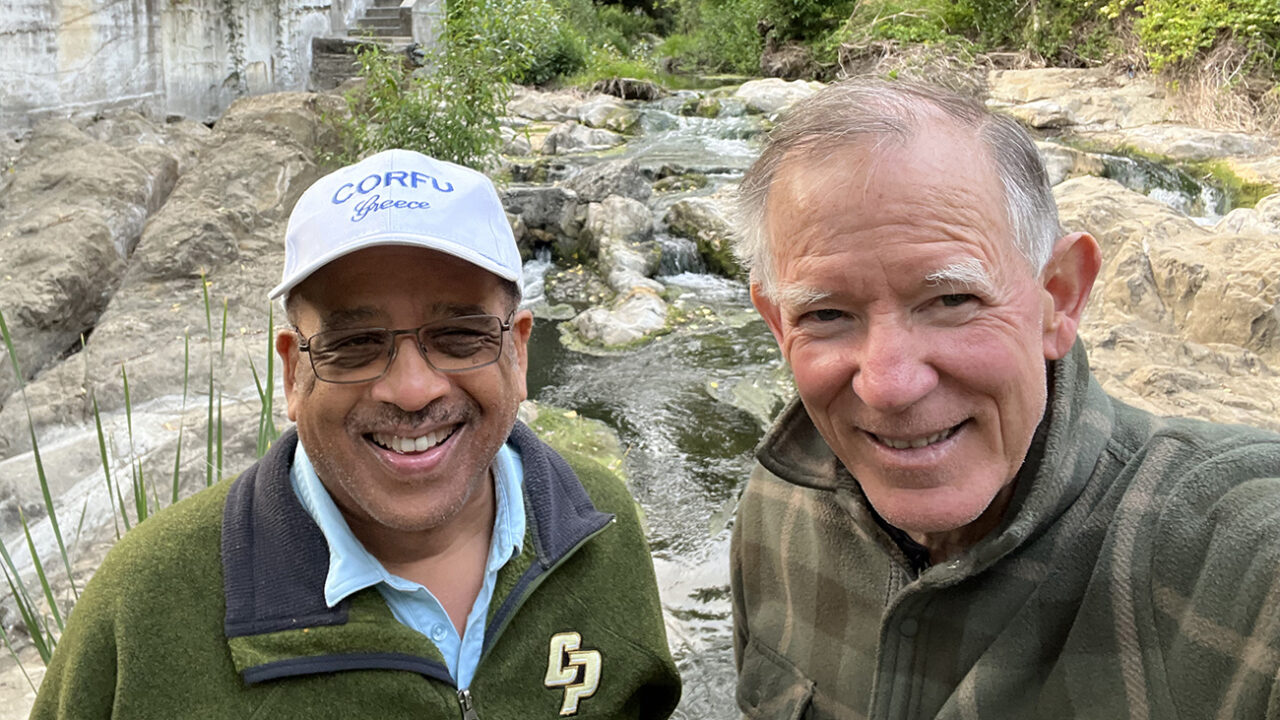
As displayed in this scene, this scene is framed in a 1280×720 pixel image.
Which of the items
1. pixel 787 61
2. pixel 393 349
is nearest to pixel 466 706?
pixel 393 349

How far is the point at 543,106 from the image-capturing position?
1589 cm

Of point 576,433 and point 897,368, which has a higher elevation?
point 897,368

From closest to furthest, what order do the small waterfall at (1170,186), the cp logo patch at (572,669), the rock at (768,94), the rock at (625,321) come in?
the cp logo patch at (572,669) → the rock at (625,321) → the small waterfall at (1170,186) → the rock at (768,94)

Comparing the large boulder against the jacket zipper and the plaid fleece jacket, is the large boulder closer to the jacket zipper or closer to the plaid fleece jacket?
the plaid fleece jacket

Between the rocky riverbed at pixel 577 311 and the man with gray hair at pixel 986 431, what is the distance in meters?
1.42

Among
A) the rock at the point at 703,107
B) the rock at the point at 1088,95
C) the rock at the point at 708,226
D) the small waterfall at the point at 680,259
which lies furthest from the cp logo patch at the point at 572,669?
the rock at the point at 703,107

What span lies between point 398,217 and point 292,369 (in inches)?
13.8

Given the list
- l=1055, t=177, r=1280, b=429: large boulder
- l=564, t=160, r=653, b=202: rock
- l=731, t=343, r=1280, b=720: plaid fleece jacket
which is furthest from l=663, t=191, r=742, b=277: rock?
l=731, t=343, r=1280, b=720: plaid fleece jacket

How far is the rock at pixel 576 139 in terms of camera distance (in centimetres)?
1344

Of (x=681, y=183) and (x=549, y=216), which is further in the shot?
(x=681, y=183)

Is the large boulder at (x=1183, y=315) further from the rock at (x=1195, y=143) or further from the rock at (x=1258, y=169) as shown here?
the rock at (x=1195, y=143)

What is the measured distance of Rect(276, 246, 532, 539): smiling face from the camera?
4.99 feet

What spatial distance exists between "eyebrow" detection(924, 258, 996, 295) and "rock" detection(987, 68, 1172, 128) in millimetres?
12132

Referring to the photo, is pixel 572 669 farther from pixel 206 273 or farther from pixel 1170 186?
pixel 1170 186
